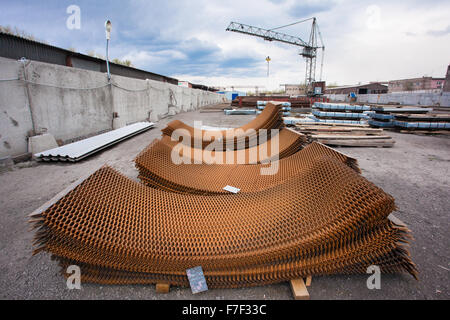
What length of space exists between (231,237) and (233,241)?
0.05m

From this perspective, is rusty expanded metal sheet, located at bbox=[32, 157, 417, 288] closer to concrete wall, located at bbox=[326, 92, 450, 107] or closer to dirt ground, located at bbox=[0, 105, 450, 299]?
dirt ground, located at bbox=[0, 105, 450, 299]

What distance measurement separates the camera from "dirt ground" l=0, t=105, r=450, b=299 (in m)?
1.64

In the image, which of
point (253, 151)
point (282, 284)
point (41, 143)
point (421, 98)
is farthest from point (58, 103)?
point (421, 98)

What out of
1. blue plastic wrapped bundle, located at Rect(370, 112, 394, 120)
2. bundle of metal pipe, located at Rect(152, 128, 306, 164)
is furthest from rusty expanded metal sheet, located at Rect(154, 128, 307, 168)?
blue plastic wrapped bundle, located at Rect(370, 112, 394, 120)

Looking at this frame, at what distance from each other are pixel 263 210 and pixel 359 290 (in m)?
0.96

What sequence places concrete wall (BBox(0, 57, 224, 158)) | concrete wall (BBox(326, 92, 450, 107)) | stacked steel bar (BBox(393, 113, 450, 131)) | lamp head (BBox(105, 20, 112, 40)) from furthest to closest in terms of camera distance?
concrete wall (BBox(326, 92, 450, 107)), stacked steel bar (BBox(393, 113, 450, 131)), lamp head (BBox(105, 20, 112, 40)), concrete wall (BBox(0, 57, 224, 158))

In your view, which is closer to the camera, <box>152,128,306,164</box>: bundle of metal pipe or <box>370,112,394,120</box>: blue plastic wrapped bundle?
<box>152,128,306,164</box>: bundle of metal pipe

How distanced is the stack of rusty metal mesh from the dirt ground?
87mm

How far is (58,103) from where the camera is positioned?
5.62 metres

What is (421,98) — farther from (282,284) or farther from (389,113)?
(282,284)

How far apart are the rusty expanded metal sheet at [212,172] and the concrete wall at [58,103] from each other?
3456mm

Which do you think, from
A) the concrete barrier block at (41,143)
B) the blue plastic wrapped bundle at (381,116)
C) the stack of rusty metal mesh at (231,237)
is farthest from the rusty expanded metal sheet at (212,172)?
the blue plastic wrapped bundle at (381,116)

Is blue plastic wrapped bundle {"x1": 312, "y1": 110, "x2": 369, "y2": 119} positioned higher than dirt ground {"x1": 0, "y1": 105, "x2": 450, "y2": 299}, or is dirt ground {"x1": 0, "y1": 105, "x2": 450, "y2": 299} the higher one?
blue plastic wrapped bundle {"x1": 312, "y1": 110, "x2": 369, "y2": 119}

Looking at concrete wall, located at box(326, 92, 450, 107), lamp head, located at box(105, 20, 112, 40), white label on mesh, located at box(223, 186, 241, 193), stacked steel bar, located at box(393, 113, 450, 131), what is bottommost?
white label on mesh, located at box(223, 186, 241, 193)
